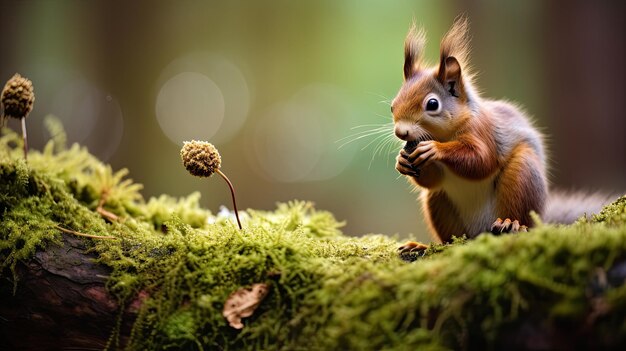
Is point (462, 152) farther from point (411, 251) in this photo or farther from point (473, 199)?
point (411, 251)

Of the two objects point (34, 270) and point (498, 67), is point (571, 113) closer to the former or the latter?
point (498, 67)

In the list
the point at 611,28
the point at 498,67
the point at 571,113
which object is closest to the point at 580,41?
the point at 611,28

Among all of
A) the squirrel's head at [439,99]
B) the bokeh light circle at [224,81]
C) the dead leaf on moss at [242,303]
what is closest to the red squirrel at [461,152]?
A: the squirrel's head at [439,99]

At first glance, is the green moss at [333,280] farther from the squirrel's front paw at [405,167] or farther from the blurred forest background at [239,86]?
the blurred forest background at [239,86]

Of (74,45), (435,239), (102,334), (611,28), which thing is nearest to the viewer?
(102,334)

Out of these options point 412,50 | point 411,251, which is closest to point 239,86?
point 412,50

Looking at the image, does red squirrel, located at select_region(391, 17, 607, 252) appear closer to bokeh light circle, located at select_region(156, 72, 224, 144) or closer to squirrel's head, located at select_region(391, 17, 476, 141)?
squirrel's head, located at select_region(391, 17, 476, 141)
